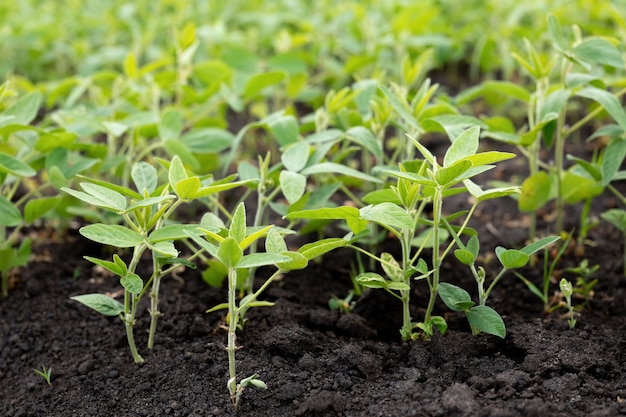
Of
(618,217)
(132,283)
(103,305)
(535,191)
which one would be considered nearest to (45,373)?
(103,305)

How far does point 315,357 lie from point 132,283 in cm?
45

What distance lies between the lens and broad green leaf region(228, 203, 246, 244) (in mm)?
1496

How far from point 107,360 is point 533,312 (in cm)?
110

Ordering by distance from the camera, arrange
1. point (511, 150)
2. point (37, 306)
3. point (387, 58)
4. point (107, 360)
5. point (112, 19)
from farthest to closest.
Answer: point (112, 19) → point (387, 58) → point (511, 150) → point (37, 306) → point (107, 360)

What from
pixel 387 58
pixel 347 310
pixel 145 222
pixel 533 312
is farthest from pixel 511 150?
pixel 145 222

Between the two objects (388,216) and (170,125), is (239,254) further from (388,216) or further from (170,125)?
(170,125)

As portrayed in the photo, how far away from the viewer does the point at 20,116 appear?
2070mm

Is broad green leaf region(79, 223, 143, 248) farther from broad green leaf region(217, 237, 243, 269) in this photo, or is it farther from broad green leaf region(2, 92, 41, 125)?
broad green leaf region(2, 92, 41, 125)

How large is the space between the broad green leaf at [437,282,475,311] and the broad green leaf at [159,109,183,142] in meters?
0.94

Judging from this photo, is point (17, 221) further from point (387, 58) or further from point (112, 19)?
point (112, 19)

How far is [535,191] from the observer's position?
6.81 ft

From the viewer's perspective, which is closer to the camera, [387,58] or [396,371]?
[396,371]

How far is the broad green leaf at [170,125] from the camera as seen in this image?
2176 millimetres

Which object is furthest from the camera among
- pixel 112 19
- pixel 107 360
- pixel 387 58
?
pixel 112 19
